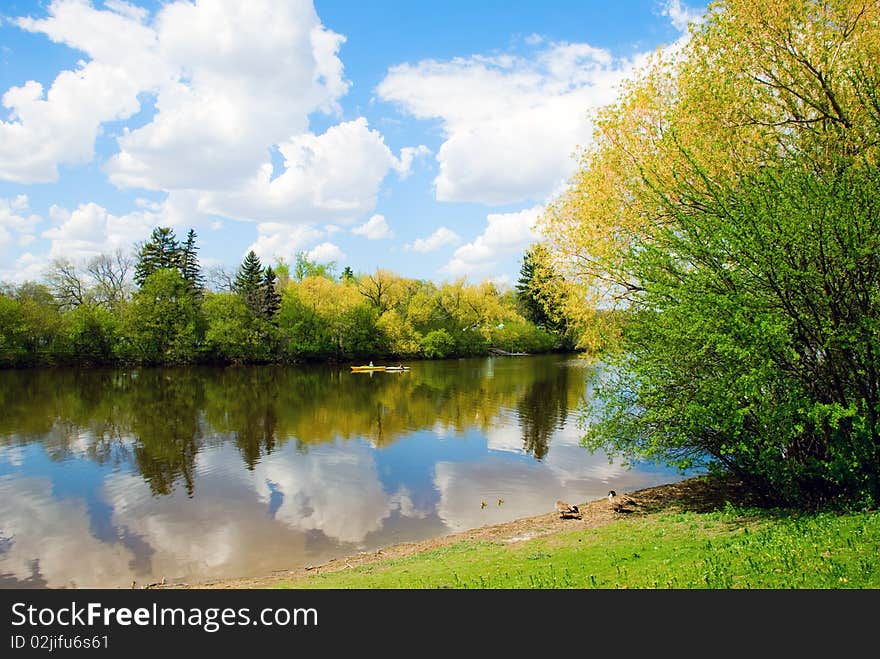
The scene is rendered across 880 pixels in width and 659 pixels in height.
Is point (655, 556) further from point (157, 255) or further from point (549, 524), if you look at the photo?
point (157, 255)

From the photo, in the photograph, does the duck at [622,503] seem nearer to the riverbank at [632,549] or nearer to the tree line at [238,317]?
the riverbank at [632,549]

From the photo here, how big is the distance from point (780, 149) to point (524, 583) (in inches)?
589

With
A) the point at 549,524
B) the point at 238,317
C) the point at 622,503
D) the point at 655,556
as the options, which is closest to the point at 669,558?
the point at 655,556

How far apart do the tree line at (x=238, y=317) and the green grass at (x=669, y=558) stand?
188 feet

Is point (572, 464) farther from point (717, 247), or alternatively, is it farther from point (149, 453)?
point (149, 453)

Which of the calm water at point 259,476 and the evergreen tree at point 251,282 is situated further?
the evergreen tree at point 251,282

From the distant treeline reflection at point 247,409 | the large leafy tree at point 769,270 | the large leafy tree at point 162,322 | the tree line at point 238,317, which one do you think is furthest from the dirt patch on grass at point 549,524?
the large leafy tree at point 162,322

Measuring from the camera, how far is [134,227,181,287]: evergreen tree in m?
81.9

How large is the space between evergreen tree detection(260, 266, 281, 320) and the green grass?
71.2 metres

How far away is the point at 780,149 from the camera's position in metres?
16.2

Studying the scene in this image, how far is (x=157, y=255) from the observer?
272ft

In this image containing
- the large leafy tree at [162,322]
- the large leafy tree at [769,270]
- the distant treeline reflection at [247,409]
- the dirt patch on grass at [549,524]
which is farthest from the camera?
the large leafy tree at [162,322]

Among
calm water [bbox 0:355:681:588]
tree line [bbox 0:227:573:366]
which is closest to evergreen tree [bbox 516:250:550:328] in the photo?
tree line [bbox 0:227:573:366]

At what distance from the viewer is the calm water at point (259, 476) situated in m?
14.9
